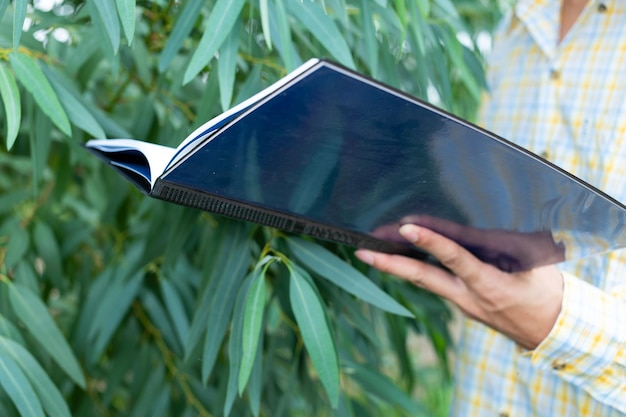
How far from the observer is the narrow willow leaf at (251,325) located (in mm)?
728

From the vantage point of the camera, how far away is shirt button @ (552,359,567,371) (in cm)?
78

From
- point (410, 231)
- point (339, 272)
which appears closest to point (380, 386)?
point (339, 272)

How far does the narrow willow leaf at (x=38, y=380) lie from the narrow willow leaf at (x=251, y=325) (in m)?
0.18

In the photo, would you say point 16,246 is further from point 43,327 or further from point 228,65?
point 228,65

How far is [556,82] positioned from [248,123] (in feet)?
1.56

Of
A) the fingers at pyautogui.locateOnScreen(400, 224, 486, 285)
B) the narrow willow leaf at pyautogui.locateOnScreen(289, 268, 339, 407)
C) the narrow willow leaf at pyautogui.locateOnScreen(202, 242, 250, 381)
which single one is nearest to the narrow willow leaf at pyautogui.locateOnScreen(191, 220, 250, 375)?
the narrow willow leaf at pyautogui.locateOnScreen(202, 242, 250, 381)

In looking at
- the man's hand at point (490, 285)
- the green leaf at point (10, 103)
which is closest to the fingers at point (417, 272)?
the man's hand at point (490, 285)

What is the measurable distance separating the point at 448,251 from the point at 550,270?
11cm

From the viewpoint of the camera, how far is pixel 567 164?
34.9 inches

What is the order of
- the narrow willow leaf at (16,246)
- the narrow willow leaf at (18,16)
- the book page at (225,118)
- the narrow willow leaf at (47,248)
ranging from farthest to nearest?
1. the narrow willow leaf at (47,248)
2. the narrow willow leaf at (16,246)
3. the narrow willow leaf at (18,16)
4. the book page at (225,118)

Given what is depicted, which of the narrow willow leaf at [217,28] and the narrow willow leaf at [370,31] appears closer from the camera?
the narrow willow leaf at [217,28]

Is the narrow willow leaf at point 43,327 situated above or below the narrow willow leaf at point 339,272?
below

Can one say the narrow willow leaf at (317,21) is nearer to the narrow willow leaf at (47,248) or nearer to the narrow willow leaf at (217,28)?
the narrow willow leaf at (217,28)

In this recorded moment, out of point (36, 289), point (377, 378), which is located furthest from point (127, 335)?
point (377, 378)
